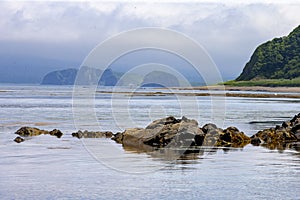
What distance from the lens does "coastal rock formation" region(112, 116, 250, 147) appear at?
120 feet

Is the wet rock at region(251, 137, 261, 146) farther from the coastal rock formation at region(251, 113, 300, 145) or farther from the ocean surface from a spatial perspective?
the ocean surface

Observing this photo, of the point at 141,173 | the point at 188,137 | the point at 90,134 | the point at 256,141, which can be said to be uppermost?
Answer: the point at 90,134

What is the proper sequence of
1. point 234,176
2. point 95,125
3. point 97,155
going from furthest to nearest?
point 95,125
point 97,155
point 234,176

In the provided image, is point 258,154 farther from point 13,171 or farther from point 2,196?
point 2,196

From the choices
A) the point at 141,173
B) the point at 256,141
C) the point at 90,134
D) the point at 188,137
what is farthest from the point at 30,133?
the point at 141,173

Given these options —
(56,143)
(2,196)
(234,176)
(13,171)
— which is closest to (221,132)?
(56,143)

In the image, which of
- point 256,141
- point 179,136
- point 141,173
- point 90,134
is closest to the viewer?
point 141,173

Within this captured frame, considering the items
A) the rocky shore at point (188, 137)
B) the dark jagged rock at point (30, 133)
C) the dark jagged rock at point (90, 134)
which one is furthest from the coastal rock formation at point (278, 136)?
the dark jagged rock at point (30, 133)

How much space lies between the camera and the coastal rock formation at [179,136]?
36516mm

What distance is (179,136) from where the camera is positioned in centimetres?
3656

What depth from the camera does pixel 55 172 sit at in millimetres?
25078

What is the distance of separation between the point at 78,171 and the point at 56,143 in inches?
479

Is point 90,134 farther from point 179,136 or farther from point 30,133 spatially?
point 179,136

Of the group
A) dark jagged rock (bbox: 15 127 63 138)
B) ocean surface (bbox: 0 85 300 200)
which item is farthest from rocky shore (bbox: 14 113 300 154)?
dark jagged rock (bbox: 15 127 63 138)
